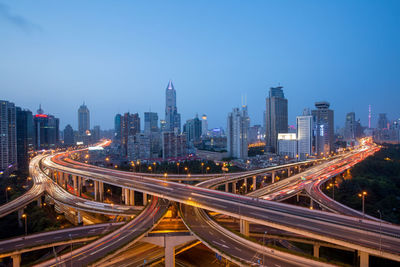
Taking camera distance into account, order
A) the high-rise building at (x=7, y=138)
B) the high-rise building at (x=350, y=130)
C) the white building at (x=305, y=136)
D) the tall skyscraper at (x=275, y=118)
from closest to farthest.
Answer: the high-rise building at (x=7, y=138), the white building at (x=305, y=136), the tall skyscraper at (x=275, y=118), the high-rise building at (x=350, y=130)

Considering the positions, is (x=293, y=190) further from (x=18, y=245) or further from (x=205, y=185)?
(x=18, y=245)

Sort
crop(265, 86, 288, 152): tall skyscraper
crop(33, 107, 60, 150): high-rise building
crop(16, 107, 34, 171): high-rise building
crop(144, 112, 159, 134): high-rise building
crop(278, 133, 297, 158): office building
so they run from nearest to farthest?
crop(16, 107, 34, 171): high-rise building < crop(278, 133, 297, 158): office building < crop(33, 107, 60, 150): high-rise building < crop(265, 86, 288, 152): tall skyscraper < crop(144, 112, 159, 134): high-rise building

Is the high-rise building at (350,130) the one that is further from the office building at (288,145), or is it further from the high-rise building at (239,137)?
the high-rise building at (239,137)

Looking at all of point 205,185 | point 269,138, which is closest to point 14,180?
point 205,185

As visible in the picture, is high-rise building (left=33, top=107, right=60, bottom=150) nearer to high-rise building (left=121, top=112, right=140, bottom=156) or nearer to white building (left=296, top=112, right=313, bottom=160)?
high-rise building (left=121, top=112, right=140, bottom=156)

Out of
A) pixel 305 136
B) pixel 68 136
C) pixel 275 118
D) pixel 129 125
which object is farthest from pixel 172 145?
pixel 68 136

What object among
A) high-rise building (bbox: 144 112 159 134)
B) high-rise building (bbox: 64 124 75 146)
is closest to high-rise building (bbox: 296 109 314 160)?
high-rise building (bbox: 144 112 159 134)

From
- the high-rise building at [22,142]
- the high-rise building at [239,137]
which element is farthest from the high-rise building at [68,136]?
the high-rise building at [239,137]
